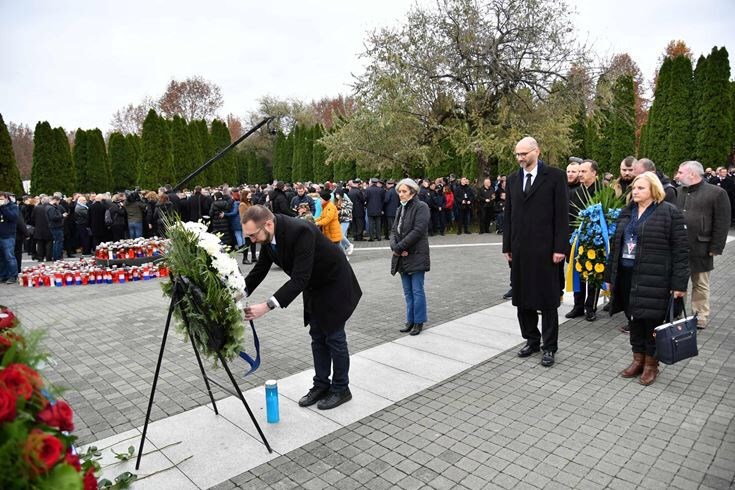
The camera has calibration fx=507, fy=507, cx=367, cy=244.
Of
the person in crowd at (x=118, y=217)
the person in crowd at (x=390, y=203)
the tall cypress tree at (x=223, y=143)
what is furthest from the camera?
the tall cypress tree at (x=223, y=143)

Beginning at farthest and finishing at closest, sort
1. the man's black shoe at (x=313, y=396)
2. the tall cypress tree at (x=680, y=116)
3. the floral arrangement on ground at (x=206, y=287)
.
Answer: the tall cypress tree at (x=680, y=116) < the man's black shoe at (x=313, y=396) < the floral arrangement on ground at (x=206, y=287)

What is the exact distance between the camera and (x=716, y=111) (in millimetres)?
22281

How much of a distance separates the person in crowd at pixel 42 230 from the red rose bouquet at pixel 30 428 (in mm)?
15478

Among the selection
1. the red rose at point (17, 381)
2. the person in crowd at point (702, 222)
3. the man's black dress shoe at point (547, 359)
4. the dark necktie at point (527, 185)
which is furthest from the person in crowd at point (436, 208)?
the red rose at point (17, 381)

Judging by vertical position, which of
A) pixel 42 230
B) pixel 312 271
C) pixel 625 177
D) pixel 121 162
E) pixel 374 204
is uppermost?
pixel 121 162

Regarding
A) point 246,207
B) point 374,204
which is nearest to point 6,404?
point 246,207

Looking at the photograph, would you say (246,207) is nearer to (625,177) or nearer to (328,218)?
(328,218)

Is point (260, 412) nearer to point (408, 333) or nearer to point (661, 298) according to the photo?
point (408, 333)

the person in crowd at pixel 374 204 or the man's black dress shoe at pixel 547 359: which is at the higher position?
the person in crowd at pixel 374 204

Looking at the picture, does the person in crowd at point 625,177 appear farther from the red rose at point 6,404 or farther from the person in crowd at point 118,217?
the person in crowd at point 118,217

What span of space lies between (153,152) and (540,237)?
28053 millimetres

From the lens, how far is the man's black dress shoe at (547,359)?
538cm

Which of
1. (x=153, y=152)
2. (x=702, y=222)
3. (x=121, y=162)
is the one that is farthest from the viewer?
(x=121, y=162)

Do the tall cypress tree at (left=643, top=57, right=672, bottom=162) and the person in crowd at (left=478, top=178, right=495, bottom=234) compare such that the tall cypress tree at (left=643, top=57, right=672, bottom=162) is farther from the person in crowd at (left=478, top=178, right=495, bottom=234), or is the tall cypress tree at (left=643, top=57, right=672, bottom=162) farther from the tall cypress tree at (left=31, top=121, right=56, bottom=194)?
the tall cypress tree at (left=31, top=121, right=56, bottom=194)
